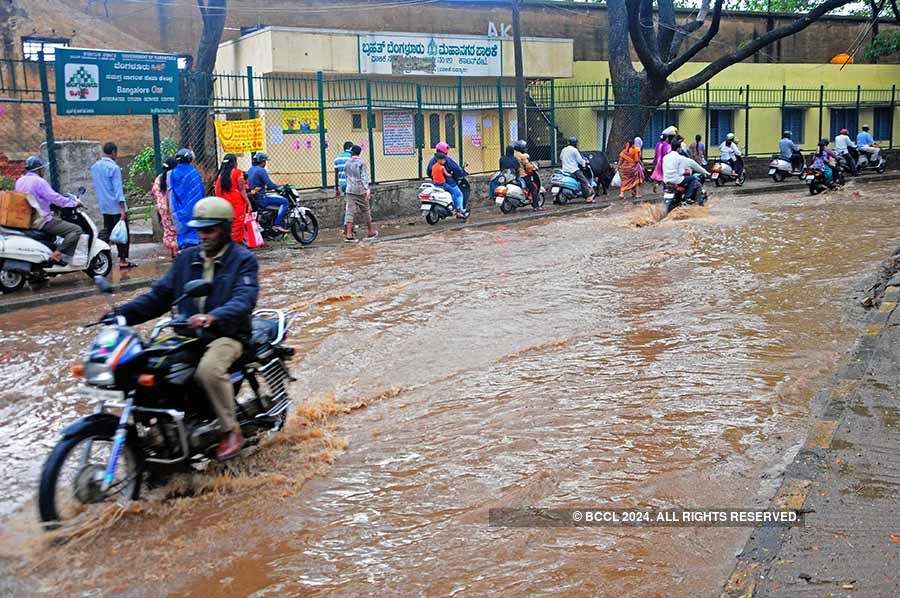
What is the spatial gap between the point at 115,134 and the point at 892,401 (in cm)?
2269

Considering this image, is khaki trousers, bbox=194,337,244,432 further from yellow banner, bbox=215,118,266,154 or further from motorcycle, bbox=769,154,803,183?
motorcycle, bbox=769,154,803,183

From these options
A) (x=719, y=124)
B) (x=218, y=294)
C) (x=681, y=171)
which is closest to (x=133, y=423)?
(x=218, y=294)

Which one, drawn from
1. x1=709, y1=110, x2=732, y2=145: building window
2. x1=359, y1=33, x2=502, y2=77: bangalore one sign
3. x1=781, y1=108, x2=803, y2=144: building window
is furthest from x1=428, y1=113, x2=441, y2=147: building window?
x1=781, y1=108, x2=803, y2=144: building window

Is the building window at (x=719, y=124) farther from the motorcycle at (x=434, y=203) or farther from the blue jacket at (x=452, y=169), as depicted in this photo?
the motorcycle at (x=434, y=203)

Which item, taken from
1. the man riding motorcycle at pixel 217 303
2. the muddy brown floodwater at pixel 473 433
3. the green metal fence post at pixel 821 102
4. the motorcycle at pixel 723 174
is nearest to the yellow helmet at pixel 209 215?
the man riding motorcycle at pixel 217 303

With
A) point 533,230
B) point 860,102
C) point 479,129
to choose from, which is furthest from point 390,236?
point 860,102

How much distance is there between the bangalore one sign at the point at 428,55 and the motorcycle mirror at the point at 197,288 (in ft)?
62.1

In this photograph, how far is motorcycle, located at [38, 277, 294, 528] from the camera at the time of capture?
4.38 metres

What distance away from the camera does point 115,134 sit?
24.5 m

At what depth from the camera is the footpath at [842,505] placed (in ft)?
12.1

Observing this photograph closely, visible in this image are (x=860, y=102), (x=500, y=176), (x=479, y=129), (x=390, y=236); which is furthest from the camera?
(x=860, y=102)

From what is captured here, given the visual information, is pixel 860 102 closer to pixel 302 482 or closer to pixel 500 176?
pixel 500 176

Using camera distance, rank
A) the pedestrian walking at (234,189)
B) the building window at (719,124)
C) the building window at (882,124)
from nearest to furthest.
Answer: the pedestrian walking at (234,189)
the building window at (719,124)
the building window at (882,124)

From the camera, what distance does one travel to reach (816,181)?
2156 centimetres
